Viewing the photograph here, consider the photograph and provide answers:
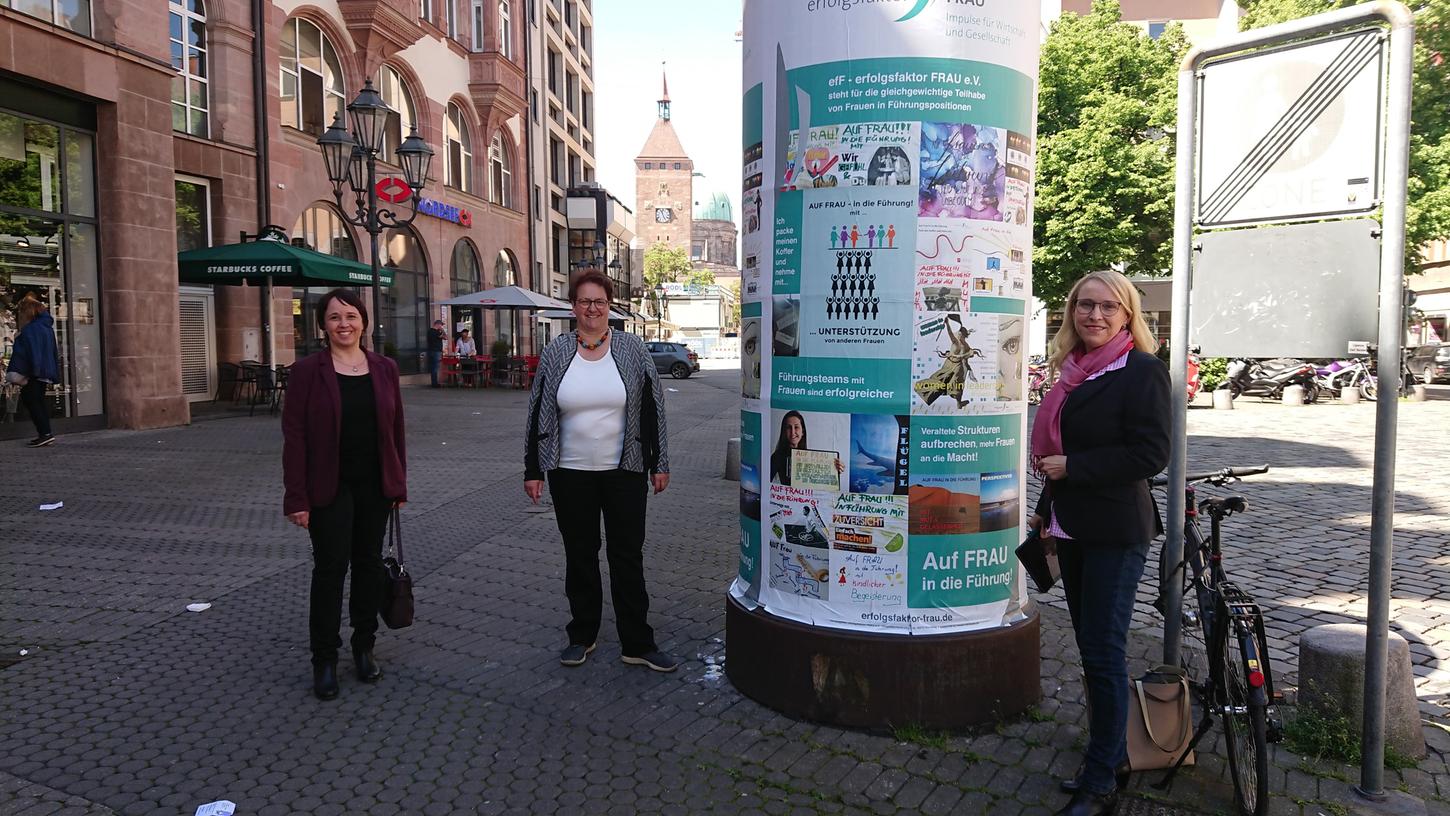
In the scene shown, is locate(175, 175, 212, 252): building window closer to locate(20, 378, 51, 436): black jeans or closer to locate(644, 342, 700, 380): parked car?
locate(20, 378, 51, 436): black jeans

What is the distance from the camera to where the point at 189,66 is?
60.1ft

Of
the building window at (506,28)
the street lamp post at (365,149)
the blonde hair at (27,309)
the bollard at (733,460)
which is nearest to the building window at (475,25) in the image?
the building window at (506,28)

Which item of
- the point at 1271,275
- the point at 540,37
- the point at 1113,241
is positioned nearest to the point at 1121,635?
the point at 1271,275

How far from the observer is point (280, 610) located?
5586 millimetres

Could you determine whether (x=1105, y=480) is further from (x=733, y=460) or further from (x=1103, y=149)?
(x=1103, y=149)

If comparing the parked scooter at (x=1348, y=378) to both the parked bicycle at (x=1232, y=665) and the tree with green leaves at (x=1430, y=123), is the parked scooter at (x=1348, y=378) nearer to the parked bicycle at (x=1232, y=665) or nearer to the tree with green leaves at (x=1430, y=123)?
the tree with green leaves at (x=1430, y=123)

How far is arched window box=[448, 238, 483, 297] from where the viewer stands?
102ft

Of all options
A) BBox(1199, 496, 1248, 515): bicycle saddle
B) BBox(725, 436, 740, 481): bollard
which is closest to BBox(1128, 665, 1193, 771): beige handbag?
BBox(1199, 496, 1248, 515): bicycle saddle

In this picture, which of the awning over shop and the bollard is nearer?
the bollard

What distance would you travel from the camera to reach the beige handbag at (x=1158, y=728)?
348 cm

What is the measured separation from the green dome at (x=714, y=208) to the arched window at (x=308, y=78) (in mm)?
146845

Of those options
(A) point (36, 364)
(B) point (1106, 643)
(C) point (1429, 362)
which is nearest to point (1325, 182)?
(B) point (1106, 643)

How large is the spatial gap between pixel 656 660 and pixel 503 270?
3305cm

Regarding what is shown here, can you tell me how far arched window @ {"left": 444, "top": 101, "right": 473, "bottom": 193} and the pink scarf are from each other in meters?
28.9
